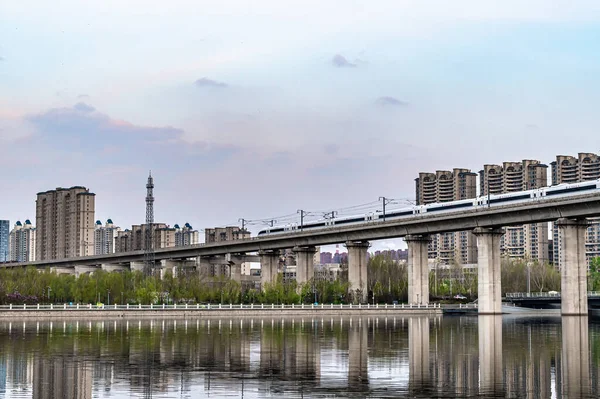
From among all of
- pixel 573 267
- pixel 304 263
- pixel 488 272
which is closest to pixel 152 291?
pixel 304 263

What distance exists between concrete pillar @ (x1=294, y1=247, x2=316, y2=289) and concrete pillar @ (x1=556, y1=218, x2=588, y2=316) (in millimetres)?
55153

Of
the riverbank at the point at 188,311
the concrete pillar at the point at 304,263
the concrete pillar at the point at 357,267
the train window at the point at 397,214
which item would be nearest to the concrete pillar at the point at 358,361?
the riverbank at the point at 188,311

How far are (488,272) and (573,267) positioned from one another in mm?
12770

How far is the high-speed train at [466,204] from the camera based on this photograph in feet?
353

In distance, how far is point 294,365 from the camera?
4294 centimetres

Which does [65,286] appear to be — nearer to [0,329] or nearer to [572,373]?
[0,329]

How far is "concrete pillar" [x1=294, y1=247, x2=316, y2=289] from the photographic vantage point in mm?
154625

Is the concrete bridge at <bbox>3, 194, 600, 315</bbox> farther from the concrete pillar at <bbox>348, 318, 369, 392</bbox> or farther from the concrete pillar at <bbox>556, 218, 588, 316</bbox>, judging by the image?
the concrete pillar at <bbox>348, 318, 369, 392</bbox>

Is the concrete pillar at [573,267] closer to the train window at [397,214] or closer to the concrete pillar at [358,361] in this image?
the train window at [397,214]

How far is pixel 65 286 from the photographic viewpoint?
144500 millimetres

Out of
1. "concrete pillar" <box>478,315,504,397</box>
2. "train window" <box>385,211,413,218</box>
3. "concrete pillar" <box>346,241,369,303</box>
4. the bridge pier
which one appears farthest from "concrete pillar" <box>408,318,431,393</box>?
the bridge pier

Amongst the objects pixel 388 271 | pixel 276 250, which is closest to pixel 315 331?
pixel 276 250

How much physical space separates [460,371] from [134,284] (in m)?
111

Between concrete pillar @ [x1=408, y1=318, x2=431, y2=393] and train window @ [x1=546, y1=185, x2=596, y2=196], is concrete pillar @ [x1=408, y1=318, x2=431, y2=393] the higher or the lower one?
the lower one
